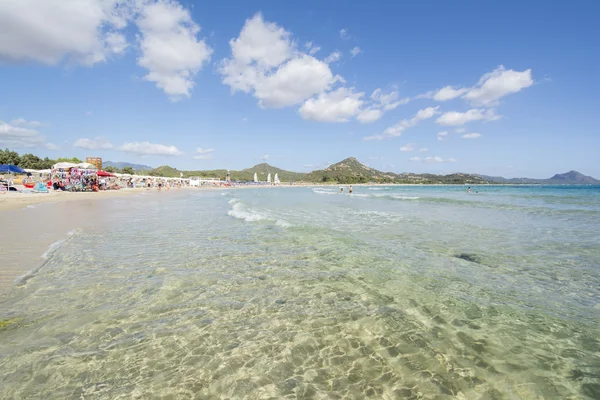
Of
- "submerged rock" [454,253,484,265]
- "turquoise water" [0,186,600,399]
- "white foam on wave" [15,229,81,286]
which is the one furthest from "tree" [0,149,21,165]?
"submerged rock" [454,253,484,265]

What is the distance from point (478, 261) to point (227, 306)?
8335mm

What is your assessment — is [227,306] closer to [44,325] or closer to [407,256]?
[44,325]

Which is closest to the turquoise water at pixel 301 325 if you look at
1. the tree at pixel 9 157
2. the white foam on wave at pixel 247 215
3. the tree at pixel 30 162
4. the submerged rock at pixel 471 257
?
the submerged rock at pixel 471 257

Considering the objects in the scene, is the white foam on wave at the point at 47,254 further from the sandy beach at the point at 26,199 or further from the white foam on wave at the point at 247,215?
the sandy beach at the point at 26,199

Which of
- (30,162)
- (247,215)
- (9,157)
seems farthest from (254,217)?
(30,162)

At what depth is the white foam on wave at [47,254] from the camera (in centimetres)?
697

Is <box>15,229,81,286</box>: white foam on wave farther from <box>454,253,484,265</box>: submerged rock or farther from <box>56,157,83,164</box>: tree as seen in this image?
<box>56,157,83,164</box>: tree

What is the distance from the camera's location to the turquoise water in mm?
3670

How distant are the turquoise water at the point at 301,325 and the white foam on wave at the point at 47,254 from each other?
0.25 feet

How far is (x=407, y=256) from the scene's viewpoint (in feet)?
32.9

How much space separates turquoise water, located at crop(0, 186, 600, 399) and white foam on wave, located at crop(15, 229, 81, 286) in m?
0.08

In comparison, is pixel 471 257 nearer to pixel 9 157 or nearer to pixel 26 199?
pixel 26 199

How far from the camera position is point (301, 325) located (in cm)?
518

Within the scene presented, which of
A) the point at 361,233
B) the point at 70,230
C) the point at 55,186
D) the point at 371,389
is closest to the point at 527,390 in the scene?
the point at 371,389
